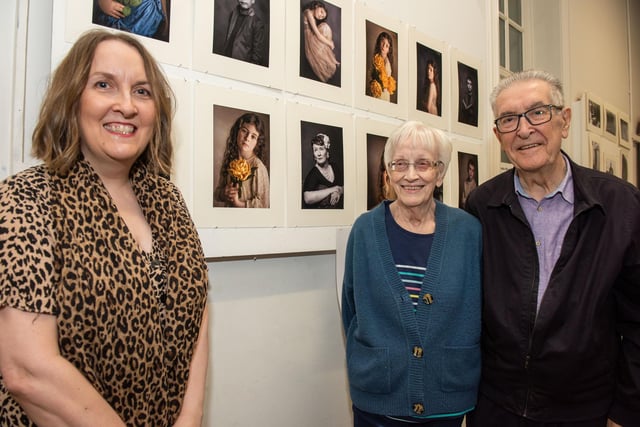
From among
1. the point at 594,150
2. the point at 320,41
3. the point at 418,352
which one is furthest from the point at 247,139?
the point at 594,150

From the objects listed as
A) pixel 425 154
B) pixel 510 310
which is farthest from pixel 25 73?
pixel 510 310

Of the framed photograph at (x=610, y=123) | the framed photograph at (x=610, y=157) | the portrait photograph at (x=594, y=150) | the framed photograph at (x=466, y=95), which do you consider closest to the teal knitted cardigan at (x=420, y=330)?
the framed photograph at (x=466, y=95)

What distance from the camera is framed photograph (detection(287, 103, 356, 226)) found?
1.75 meters

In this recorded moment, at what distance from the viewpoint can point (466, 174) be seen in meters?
2.63

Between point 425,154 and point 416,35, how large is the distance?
111 cm

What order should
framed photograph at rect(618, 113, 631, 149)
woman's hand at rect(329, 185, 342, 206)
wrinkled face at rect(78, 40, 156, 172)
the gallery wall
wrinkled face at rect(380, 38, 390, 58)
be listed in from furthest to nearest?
1. framed photograph at rect(618, 113, 631, 149)
2. wrinkled face at rect(380, 38, 390, 58)
3. woman's hand at rect(329, 185, 342, 206)
4. the gallery wall
5. wrinkled face at rect(78, 40, 156, 172)

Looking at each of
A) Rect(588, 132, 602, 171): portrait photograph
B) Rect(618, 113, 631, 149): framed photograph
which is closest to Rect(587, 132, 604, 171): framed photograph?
Rect(588, 132, 602, 171): portrait photograph

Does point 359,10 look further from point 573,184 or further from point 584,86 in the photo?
point 584,86

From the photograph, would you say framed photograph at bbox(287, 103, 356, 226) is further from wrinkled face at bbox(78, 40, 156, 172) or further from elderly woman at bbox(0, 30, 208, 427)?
wrinkled face at bbox(78, 40, 156, 172)

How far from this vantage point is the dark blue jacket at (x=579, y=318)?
4.33ft

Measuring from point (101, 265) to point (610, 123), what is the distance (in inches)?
197

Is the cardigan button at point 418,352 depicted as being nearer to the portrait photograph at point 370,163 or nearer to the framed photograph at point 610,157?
the portrait photograph at point 370,163

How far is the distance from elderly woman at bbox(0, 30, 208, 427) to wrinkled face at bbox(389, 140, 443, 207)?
0.74 metres

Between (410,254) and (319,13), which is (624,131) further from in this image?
(410,254)
